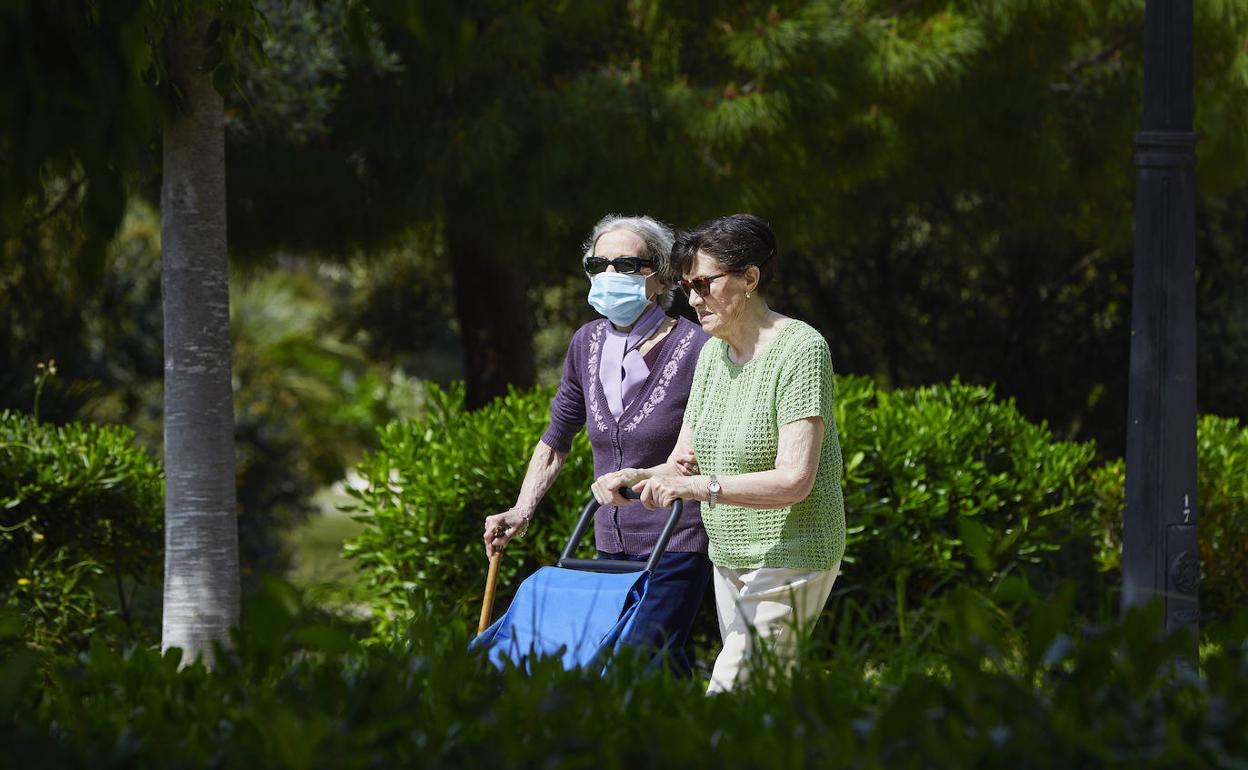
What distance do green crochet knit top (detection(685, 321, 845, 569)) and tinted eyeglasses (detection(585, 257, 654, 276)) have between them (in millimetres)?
552

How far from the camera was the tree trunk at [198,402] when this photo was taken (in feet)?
18.0

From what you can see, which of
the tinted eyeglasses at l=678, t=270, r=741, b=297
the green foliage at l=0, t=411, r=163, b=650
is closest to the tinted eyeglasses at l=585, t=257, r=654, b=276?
the tinted eyeglasses at l=678, t=270, r=741, b=297

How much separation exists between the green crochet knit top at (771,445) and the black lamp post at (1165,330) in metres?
1.36

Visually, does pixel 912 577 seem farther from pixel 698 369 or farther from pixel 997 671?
pixel 997 671

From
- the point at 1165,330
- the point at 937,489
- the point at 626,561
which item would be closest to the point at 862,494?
the point at 937,489

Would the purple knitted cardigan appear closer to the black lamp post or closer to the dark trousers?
the dark trousers

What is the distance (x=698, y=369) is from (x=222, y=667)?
166cm

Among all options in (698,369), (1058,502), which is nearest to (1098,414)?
(1058,502)

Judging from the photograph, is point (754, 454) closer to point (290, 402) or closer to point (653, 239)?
point (653, 239)

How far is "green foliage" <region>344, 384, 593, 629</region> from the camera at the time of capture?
6215 mm

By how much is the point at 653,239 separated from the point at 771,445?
0.95 metres

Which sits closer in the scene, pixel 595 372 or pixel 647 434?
pixel 647 434

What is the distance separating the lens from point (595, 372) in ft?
14.5

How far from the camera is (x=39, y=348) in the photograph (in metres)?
10.0
